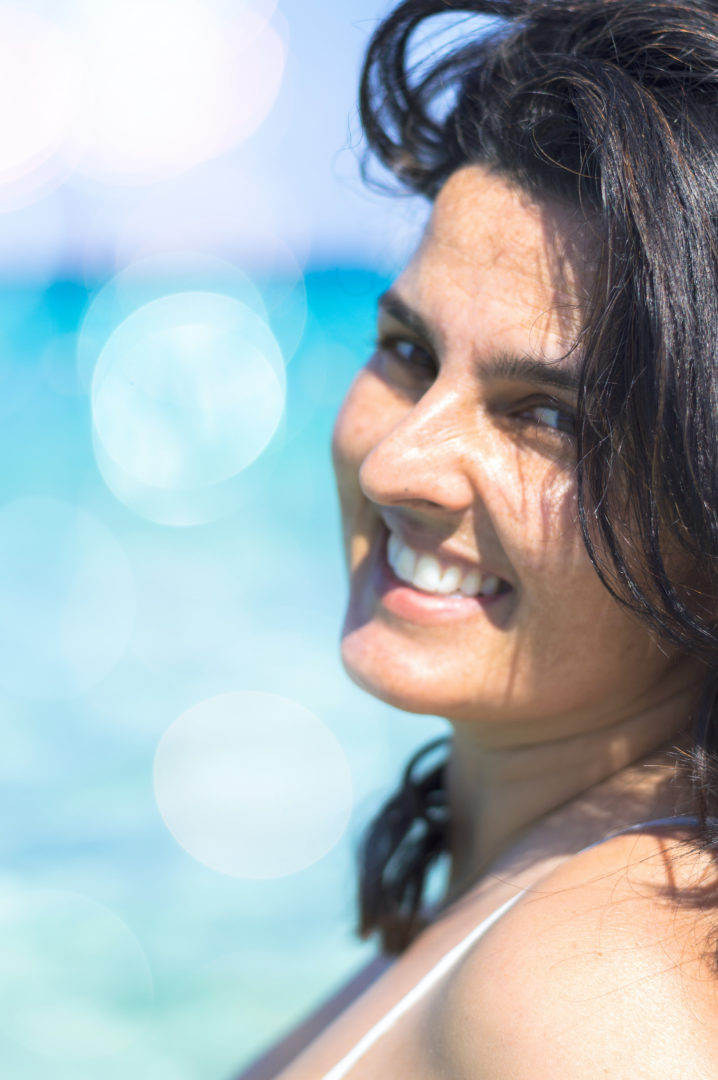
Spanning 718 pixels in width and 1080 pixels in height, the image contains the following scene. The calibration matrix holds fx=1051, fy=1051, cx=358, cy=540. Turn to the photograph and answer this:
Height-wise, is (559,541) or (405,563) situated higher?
(559,541)

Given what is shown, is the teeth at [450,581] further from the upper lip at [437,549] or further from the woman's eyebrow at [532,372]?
the woman's eyebrow at [532,372]

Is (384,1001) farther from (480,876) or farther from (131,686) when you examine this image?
(131,686)

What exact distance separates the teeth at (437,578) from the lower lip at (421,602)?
0.4 inches

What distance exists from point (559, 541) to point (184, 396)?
41.4 feet

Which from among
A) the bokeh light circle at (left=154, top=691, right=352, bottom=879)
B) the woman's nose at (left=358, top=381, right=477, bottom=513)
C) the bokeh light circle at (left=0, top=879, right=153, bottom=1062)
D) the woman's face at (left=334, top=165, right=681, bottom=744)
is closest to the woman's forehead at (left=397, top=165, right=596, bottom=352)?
the woman's face at (left=334, top=165, right=681, bottom=744)

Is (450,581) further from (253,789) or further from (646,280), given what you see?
(253,789)

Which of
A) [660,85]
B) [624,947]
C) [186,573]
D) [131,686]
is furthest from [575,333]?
[186,573]

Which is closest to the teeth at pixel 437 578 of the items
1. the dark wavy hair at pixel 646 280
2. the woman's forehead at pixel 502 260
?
the dark wavy hair at pixel 646 280

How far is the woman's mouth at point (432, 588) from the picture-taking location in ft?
5.38

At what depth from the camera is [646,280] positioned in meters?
1.30

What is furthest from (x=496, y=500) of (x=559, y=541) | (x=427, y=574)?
(x=427, y=574)

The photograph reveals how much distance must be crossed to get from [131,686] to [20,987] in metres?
3.69

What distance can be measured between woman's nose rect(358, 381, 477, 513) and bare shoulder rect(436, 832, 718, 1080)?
22.3 inches

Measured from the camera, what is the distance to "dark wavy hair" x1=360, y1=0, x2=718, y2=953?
50.6 inches
